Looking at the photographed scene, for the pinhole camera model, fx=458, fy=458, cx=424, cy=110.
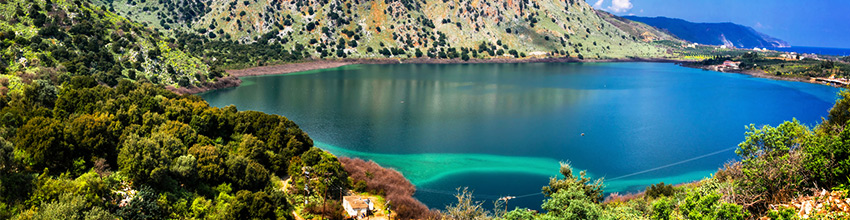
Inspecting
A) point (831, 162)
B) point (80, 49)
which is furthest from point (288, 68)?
point (831, 162)

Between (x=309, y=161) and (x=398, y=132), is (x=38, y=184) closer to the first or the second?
(x=309, y=161)

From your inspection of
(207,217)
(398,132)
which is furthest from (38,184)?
(398,132)

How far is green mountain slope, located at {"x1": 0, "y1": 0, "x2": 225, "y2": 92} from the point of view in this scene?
71.4 metres

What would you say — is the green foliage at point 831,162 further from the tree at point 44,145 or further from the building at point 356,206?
the tree at point 44,145

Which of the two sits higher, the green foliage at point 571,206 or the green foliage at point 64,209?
the green foliage at point 571,206

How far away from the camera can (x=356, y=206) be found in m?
37.2

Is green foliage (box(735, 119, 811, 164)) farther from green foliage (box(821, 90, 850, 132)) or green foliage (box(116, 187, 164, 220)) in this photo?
green foliage (box(116, 187, 164, 220))

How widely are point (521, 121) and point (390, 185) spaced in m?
38.1

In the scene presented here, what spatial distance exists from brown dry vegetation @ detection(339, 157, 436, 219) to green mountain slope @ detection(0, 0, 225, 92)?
139ft

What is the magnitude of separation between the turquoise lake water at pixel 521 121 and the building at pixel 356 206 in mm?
6423

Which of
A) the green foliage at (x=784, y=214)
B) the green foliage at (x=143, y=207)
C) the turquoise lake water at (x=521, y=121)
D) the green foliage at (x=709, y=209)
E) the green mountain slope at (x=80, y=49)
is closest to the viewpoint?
the green foliage at (x=784, y=214)

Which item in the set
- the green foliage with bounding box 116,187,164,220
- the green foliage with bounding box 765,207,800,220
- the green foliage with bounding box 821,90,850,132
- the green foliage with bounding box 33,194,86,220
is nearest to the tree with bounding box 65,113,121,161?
the green foliage with bounding box 116,187,164,220

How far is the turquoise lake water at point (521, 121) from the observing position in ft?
169

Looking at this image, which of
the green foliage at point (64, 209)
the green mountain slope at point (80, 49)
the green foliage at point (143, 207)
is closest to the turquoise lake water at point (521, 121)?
the green mountain slope at point (80, 49)
